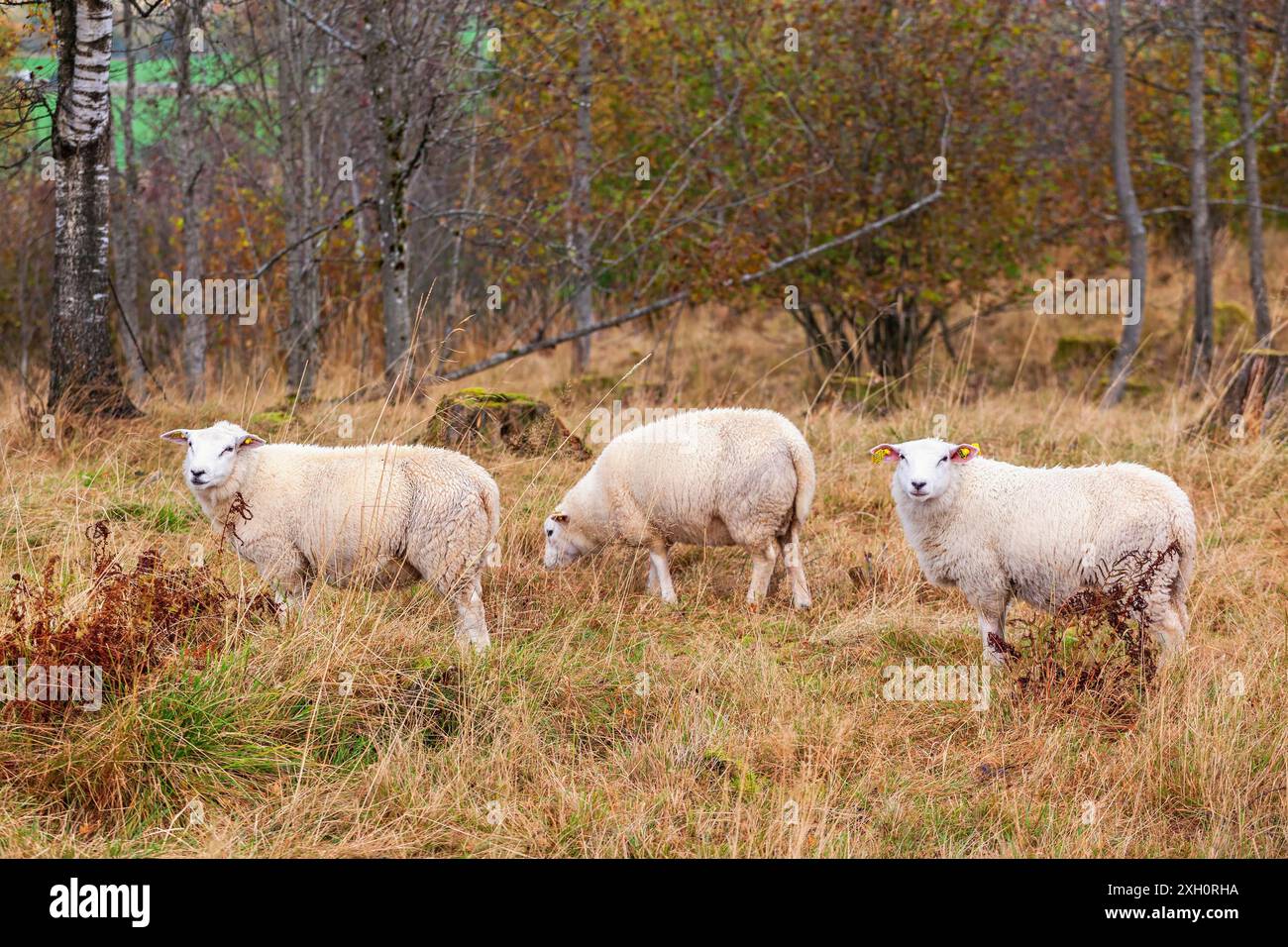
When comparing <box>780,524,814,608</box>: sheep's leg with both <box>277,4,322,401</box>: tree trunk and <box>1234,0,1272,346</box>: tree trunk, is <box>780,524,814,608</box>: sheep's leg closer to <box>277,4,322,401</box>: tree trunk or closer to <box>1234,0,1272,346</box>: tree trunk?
<box>277,4,322,401</box>: tree trunk

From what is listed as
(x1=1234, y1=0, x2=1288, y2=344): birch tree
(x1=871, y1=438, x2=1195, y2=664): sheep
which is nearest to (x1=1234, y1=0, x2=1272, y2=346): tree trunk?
(x1=1234, y1=0, x2=1288, y2=344): birch tree

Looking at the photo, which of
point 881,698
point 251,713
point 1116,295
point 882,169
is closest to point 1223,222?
point 1116,295

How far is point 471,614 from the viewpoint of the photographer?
576cm

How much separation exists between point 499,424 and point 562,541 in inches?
62.5

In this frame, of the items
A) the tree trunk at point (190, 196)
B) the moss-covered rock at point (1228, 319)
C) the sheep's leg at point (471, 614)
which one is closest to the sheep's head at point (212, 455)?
the sheep's leg at point (471, 614)

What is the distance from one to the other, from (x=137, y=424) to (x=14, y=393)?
1548 mm

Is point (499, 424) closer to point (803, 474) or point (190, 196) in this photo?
point (803, 474)

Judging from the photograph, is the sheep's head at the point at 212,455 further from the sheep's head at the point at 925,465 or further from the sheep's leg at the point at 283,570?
the sheep's head at the point at 925,465

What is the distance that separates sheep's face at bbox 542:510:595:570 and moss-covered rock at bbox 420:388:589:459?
1316 millimetres

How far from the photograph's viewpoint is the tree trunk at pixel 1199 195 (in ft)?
36.9

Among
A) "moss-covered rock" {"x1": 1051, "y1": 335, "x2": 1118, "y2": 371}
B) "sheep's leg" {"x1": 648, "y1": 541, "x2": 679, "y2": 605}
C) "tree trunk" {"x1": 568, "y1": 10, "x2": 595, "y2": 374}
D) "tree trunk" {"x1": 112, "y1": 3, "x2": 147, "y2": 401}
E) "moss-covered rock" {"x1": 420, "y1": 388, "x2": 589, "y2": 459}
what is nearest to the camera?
"sheep's leg" {"x1": 648, "y1": 541, "x2": 679, "y2": 605}

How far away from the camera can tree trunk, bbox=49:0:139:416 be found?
8.69 metres

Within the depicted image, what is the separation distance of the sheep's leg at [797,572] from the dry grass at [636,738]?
0.28ft
